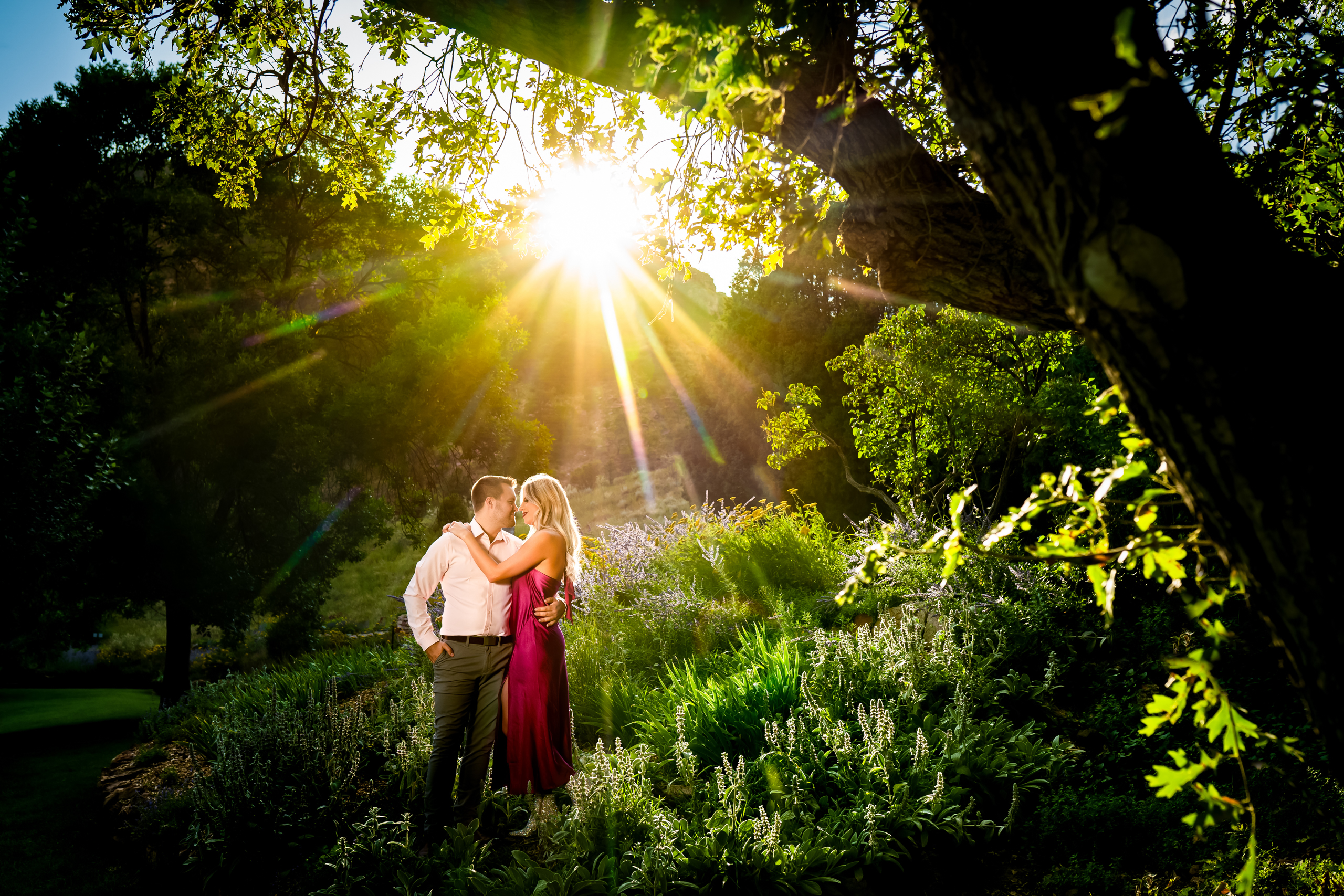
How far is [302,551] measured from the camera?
11859 millimetres

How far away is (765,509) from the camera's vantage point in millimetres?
10906

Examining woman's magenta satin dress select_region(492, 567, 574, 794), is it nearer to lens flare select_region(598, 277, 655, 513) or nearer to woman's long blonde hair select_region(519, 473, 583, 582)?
woman's long blonde hair select_region(519, 473, 583, 582)

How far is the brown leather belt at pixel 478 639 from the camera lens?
159 inches

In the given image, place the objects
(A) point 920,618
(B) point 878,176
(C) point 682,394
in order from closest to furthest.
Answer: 1. (B) point 878,176
2. (A) point 920,618
3. (C) point 682,394

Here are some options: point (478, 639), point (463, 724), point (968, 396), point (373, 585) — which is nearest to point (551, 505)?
point (478, 639)

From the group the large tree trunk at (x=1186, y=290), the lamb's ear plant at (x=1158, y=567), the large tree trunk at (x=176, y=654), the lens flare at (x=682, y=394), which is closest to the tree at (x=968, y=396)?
the lamb's ear plant at (x=1158, y=567)

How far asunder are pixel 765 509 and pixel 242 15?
347 inches

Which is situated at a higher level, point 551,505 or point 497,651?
point 551,505

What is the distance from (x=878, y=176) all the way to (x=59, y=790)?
9.25m

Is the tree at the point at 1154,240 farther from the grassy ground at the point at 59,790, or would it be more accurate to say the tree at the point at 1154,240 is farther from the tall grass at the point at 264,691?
the tall grass at the point at 264,691

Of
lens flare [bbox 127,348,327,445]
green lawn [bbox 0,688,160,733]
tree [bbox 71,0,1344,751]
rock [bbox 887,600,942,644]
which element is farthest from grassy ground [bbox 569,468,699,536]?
tree [bbox 71,0,1344,751]

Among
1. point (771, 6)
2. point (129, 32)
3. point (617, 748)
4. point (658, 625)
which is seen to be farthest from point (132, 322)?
point (771, 6)

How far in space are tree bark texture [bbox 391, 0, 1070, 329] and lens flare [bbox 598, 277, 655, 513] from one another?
23.6 meters

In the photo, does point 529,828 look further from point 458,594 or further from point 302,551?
point 302,551
